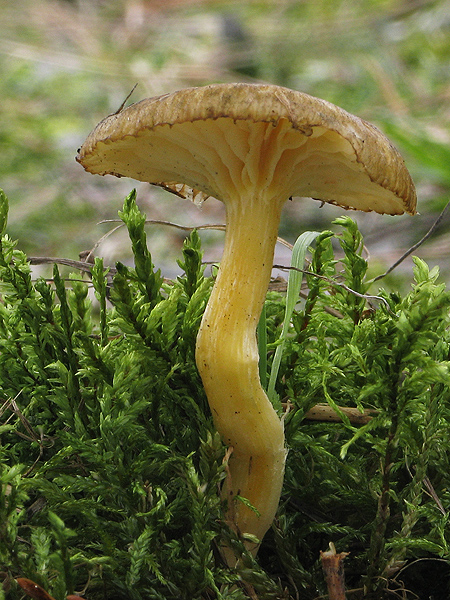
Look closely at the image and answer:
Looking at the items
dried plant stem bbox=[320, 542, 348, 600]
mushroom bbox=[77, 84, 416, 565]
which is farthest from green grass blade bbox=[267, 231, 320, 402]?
dried plant stem bbox=[320, 542, 348, 600]

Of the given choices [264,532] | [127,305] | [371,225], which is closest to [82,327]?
[127,305]

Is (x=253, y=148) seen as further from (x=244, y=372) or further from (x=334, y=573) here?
(x=334, y=573)

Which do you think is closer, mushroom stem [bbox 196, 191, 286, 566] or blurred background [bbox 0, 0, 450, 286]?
mushroom stem [bbox 196, 191, 286, 566]

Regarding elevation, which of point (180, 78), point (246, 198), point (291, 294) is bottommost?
point (291, 294)

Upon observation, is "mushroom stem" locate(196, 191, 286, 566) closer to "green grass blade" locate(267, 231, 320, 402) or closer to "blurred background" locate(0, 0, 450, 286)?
"green grass blade" locate(267, 231, 320, 402)

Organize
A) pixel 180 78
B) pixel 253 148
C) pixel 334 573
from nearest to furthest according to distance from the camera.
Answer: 1. pixel 334 573
2. pixel 253 148
3. pixel 180 78

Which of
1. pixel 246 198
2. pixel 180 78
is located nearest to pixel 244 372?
pixel 246 198
